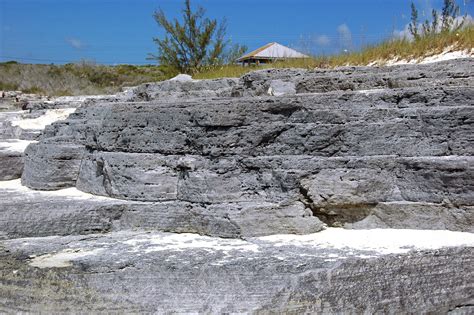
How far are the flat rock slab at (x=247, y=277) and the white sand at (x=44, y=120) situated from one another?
3.93 m

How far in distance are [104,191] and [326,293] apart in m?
1.85

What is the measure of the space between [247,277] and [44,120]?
513cm

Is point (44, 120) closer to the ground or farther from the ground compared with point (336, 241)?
farther from the ground

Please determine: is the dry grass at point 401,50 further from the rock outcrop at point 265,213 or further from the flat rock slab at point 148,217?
the flat rock slab at point 148,217

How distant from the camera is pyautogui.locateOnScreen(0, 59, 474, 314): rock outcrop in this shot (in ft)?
8.12

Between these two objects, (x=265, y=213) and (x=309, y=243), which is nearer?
(x=309, y=243)

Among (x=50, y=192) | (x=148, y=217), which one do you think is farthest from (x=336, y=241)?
(x=50, y=192)

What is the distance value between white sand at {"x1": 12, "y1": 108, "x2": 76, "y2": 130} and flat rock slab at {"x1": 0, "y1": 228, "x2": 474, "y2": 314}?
12.9 feet

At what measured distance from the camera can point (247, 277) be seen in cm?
247

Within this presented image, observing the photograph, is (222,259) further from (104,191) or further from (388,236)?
(104,191)

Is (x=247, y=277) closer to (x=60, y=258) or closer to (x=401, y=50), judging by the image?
(x=60, y=258)

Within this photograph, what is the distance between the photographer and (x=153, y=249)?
2852mm

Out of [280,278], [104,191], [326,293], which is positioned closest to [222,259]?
[280,278]

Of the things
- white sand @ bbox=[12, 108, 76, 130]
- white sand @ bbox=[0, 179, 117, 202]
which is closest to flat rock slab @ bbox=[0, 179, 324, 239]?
white sand @ bbox=[0, 179, 117, 202]
